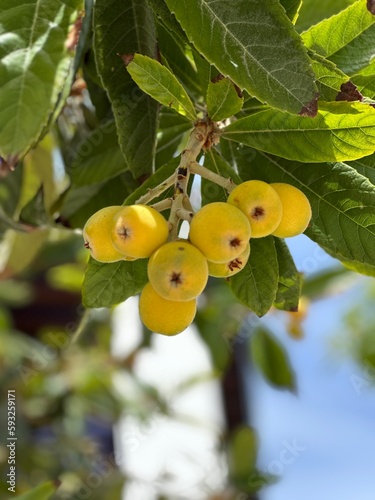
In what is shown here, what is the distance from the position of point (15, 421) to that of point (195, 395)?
124 centimetres

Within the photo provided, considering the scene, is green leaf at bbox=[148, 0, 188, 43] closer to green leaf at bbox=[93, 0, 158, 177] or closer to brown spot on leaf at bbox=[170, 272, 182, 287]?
green leaf at bbox=[93, 0, 158, 177]

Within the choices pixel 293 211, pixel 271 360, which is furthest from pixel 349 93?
pixel 271 360

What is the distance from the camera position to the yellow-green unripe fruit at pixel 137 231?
62 centimetres

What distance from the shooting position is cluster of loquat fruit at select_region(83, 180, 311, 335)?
0.61 m

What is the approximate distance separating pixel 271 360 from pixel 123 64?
4.70ft

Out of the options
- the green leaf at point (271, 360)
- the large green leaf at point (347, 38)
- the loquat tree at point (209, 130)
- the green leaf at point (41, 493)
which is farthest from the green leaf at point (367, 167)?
the green leaf at point (271, 360)

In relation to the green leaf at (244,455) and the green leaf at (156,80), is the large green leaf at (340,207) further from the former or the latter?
the green leaf at (244,455)

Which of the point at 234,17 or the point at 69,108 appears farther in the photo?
the point at 69,108

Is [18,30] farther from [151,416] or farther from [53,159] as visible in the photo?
[151,416]

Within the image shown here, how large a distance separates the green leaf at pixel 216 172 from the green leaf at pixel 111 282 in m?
0.11

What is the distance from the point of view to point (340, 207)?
2.53 ft

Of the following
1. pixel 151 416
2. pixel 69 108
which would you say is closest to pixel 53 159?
pixel 69 108

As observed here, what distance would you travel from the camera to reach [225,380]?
3504mm

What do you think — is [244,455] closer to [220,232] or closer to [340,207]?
[340,207]
